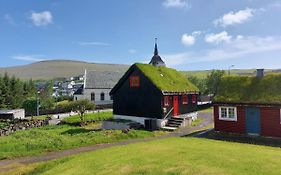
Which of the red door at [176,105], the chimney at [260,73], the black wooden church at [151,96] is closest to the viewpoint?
the chimney at [260,73]

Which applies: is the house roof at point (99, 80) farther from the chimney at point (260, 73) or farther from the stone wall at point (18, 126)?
the chimney at point (260, 73)

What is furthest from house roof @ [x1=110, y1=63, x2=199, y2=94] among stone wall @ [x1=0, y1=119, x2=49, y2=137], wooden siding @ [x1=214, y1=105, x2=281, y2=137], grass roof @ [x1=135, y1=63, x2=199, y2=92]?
stone wall @ [x1=0, y1=119, x2=49, y2=137]

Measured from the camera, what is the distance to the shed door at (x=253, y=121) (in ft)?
76.5

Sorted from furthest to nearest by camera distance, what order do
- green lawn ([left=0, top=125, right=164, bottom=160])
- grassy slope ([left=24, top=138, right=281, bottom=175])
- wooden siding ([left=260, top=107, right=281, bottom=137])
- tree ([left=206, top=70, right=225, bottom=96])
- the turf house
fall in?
tree ([left=206, top=70, right=225, bottom=96])
the turf house
wooden siding ([left=260, top=107, right=281, bottom=137])
green lawn ([left=0, top=125, right=164, bottom=160])
grassy slope ([left=24, top=138, right=281, bottom=175])

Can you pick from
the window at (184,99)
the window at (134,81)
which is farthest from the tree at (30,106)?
the window at (184,99)

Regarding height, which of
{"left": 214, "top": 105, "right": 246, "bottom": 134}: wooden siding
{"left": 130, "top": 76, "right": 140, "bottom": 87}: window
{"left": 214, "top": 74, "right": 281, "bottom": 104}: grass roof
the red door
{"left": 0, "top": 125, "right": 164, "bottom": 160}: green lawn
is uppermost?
{"left": 130, "top": 76, "right": 140, "bottom": 87}: window

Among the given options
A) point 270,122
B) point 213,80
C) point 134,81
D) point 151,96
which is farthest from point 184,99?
point 213,80

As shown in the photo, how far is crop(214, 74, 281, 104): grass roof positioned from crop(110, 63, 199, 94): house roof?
660 centimetres

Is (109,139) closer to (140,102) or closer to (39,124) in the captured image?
(140,102)

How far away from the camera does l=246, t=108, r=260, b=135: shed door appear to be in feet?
76.5

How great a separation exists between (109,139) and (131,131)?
9.03 ft

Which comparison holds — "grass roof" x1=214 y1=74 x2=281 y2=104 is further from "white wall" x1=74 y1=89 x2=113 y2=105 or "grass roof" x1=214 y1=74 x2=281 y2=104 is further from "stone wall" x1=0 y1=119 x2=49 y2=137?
"white wall" x1=74 y1=89 x2=113 y2=105

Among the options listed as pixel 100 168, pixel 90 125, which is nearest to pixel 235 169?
pixel 100 168

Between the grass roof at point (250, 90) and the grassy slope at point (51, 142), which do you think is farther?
the grass roof at point (250, 90)
